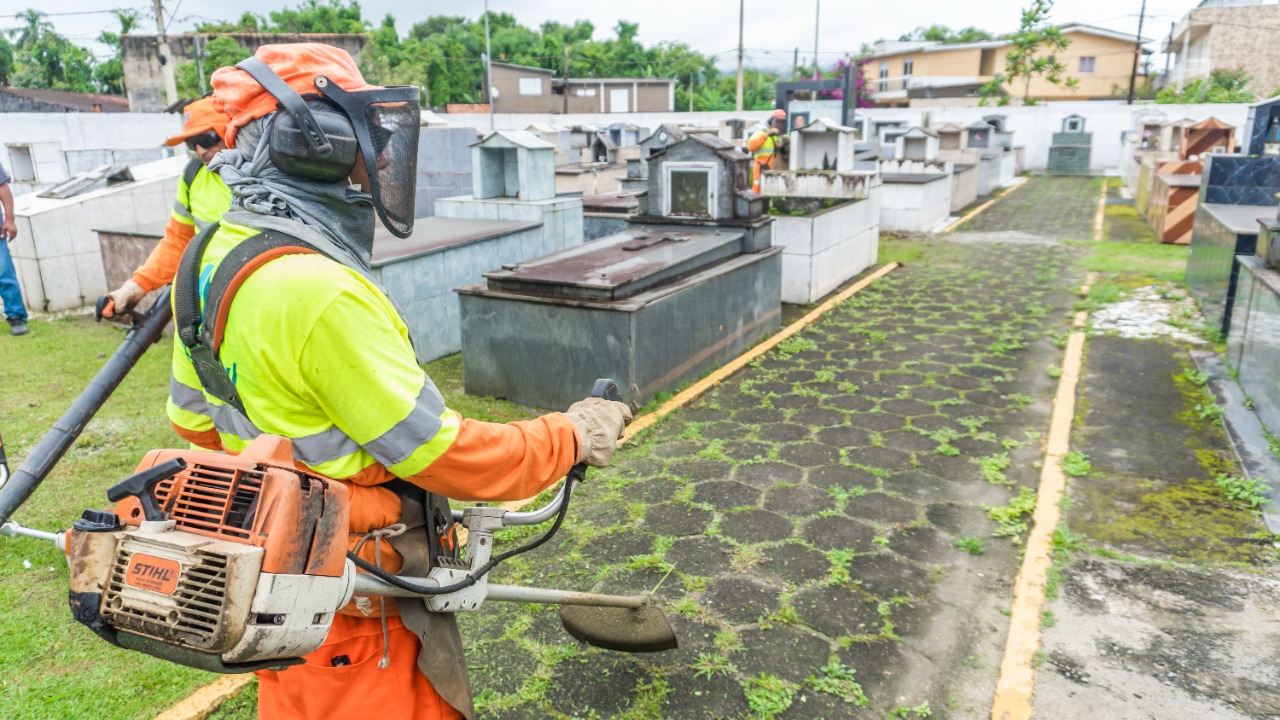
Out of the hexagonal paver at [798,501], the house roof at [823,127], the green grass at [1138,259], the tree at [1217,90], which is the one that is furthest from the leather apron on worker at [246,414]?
the tree at [1217,90]

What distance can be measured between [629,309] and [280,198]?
3927mm

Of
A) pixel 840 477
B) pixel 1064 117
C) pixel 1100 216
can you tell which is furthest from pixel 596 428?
pixel 1064 117

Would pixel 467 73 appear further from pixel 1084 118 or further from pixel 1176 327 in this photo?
pixel 1176 327

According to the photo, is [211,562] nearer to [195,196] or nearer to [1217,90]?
[195,196]

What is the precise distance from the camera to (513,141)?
874cm

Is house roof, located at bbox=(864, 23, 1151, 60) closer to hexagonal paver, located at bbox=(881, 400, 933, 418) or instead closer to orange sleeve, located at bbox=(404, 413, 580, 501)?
hexagonal paver, located at bbox=(881, 400, 933, 418)

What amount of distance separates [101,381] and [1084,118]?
1307 inches

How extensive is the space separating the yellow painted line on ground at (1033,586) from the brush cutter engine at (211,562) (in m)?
2.59

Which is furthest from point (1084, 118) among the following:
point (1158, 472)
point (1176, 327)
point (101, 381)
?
point (101, 381)

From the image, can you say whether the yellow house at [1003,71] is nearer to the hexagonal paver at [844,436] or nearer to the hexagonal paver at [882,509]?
the hexagonal paver at [844,436]

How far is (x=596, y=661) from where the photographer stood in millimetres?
3348

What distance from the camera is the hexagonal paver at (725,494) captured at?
15.5ft

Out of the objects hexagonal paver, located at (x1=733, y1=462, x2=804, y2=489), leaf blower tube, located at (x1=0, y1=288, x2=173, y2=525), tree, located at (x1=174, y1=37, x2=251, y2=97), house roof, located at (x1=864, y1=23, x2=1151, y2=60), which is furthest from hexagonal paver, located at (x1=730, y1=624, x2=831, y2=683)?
house roof, located at (x1=864, y1=23, x2=1151, y2=60)

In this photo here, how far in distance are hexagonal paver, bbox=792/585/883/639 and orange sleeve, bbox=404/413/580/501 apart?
211cm
